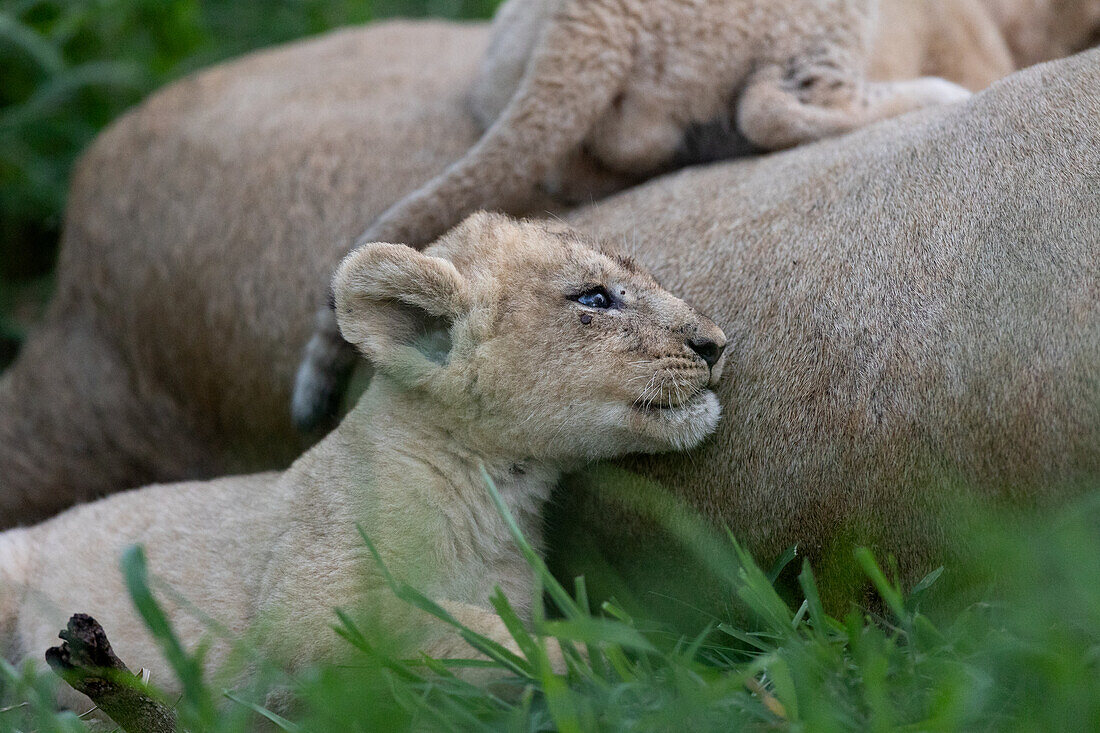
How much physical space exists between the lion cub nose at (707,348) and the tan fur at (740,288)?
0.14 m

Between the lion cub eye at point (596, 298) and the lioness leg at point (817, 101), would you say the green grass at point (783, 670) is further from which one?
the lioness leg at point (817, 101)

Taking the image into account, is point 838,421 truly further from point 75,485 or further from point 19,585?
point 75,485

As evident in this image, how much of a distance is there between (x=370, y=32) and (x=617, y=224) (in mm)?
2243

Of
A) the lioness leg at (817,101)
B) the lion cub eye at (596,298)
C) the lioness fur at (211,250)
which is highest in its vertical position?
the lioness leg at (817,101)

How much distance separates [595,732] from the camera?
191 centimetres

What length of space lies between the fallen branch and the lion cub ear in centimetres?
81

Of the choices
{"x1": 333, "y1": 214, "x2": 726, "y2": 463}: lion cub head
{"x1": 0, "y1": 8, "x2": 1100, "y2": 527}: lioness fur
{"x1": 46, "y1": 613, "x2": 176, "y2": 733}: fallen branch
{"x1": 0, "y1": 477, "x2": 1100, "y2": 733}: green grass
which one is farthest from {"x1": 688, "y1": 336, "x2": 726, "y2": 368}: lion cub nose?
{"x1": 46, "y1": 613, "x2": 176, "y2": 733}: fallen branch

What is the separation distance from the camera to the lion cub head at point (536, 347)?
250cm

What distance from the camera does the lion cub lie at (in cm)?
338

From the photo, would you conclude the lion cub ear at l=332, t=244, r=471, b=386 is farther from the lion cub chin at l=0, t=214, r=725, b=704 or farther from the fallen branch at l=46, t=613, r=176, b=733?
the fallen branch at l=46, t=613, r=176, b=733

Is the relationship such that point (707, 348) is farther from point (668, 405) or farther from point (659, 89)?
point (659, 89)

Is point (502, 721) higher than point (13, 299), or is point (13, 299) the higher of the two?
point (502, 721)

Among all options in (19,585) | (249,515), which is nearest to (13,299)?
(19,585)

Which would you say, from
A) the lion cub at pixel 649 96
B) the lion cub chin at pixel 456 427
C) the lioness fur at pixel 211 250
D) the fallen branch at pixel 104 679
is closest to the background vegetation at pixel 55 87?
the lioness fur at pixel 211 250
